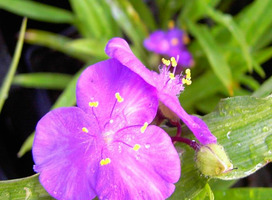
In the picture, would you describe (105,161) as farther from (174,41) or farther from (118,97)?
(174,41)

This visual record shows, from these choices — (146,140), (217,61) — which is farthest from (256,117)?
(217,61)

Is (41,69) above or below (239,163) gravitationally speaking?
below

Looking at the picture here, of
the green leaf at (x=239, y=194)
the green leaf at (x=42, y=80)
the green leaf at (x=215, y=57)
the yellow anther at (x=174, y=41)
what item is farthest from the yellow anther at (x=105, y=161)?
the yellow anther at (x=174, y=41)

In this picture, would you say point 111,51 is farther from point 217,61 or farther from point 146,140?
point 217,61

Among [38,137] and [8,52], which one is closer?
[38,137]

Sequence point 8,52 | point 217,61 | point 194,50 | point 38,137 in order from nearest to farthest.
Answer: point 38,137 → point 217,61 → point 8,52 → point 194,50

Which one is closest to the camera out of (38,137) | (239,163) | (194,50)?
(38,137)
